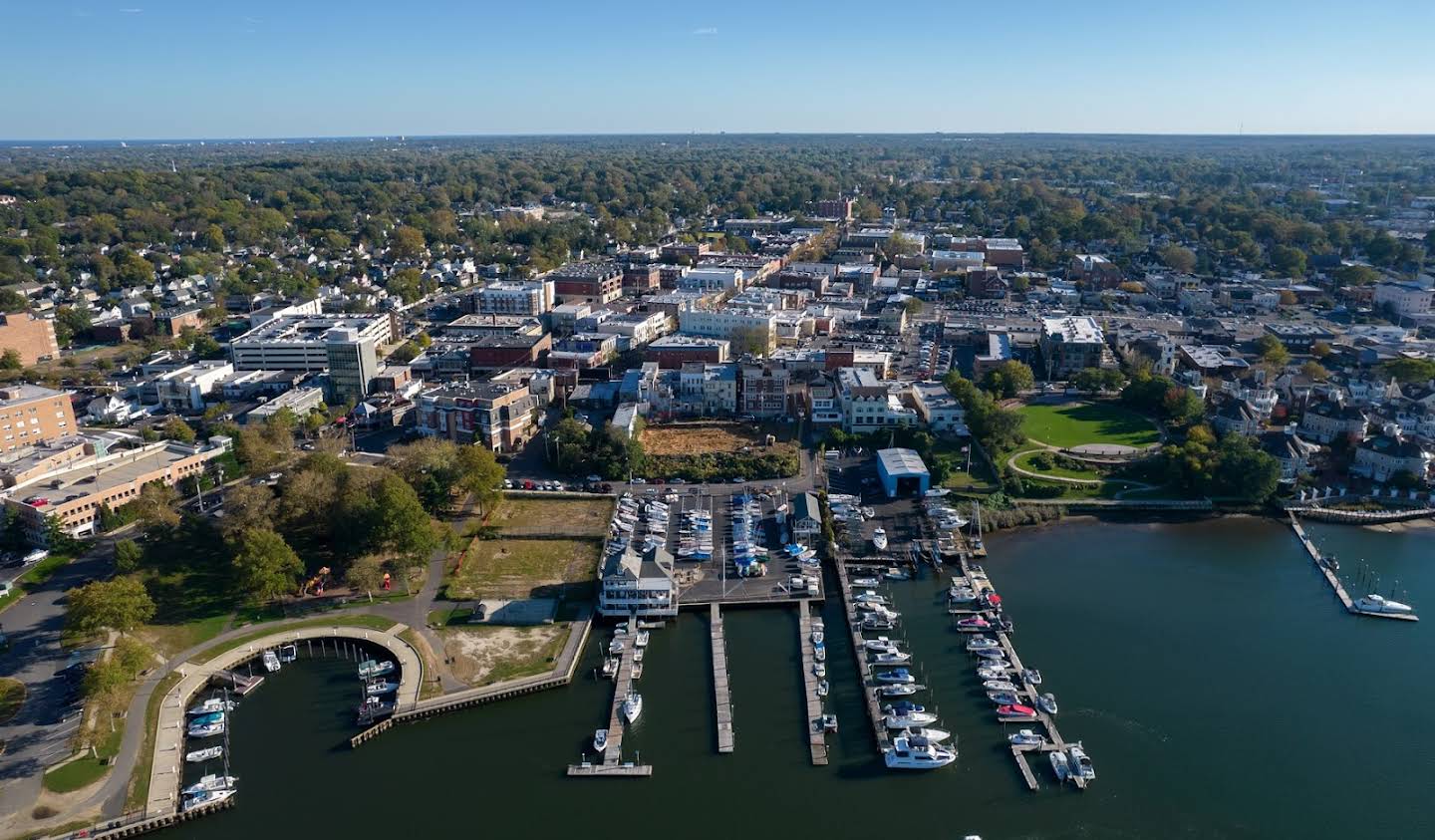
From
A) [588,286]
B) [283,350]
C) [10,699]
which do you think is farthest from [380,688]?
[588,286]

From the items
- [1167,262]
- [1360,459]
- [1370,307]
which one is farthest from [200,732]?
[1167,262]

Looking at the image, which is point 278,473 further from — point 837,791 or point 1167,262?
point 1167,262

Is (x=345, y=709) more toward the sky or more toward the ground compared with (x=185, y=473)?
more toward the ground

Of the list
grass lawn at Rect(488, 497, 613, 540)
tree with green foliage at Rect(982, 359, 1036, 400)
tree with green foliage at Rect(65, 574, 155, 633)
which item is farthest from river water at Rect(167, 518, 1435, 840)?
tree with green foliage at Rect(982, 359, 1036, 400)

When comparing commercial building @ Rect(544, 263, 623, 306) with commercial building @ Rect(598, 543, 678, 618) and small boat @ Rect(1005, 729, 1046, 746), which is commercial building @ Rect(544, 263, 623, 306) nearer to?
commercial building @ Rect(598, 543, 678, 618)

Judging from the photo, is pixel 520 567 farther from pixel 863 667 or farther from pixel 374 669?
pixel 863 667

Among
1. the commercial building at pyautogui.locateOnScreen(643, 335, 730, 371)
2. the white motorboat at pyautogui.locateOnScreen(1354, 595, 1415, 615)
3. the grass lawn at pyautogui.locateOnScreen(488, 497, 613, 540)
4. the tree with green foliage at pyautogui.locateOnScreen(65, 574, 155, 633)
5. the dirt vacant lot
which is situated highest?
the commercial building at pyautogui.locateOnScreen(643, 335, 730, 371)
